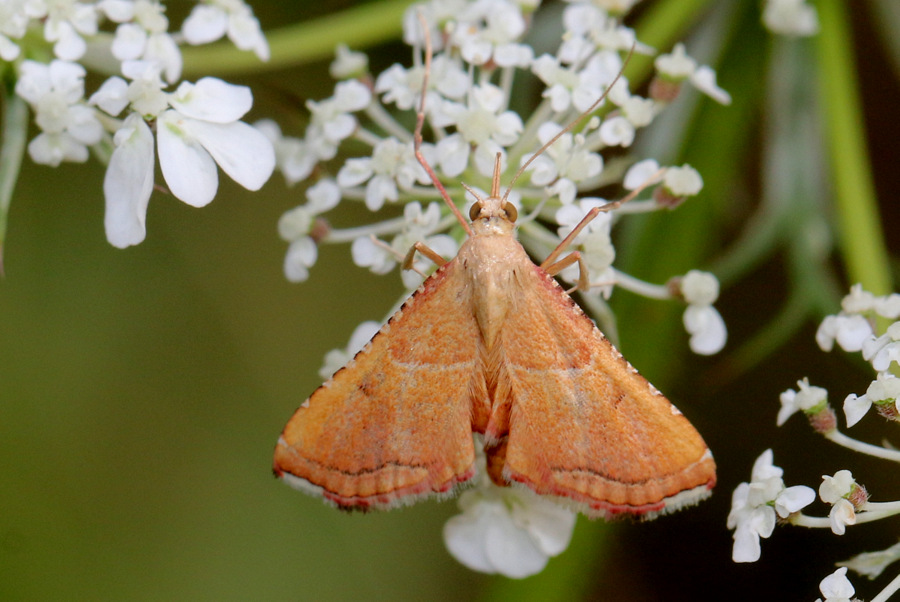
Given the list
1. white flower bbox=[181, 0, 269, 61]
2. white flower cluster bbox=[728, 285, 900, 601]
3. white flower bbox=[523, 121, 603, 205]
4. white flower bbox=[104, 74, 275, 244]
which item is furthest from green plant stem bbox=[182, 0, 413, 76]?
white flower cluster bbox=[728, 285, 900, 601]

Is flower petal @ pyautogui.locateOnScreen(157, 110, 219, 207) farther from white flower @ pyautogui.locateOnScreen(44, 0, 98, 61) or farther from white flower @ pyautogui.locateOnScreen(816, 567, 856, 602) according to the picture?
white flower @ pyautogui.locateOnScreen(816, 567, 856, 602)

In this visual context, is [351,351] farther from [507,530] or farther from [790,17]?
[790,17]

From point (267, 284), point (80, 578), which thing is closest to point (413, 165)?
point (267, 284)

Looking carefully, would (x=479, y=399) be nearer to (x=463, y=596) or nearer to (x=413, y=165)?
(x=413, y=165)

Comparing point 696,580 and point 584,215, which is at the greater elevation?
point 584,215

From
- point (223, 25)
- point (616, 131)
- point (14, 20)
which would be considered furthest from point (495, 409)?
point (14, 20)

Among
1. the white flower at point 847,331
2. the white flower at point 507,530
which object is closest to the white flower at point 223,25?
the white flower at point 507,530
